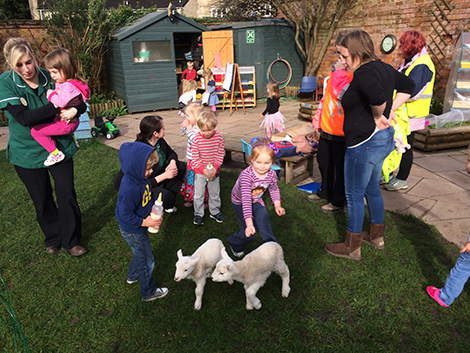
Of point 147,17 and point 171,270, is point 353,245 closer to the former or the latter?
point 171,270

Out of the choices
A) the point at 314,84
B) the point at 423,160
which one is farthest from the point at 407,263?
the point at 314,84

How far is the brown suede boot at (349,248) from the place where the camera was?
3.65 m

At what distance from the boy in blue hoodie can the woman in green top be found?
3.96 feet

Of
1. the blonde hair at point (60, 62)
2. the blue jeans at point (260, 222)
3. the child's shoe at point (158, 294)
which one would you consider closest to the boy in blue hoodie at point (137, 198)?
the child's shoe at point (158, 294)

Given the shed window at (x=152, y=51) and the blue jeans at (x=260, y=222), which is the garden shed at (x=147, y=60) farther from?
the blue jeans at (x=260, y=222)

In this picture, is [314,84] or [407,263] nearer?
[407,263]

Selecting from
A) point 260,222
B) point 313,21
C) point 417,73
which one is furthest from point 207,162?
point 313,21

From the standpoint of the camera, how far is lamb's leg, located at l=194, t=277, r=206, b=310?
3.05 m

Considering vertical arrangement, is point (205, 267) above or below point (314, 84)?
below

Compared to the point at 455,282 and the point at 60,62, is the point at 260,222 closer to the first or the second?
the point at 455,282

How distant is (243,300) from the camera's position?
324 centimetres

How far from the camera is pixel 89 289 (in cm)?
345

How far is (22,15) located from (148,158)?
3479cm

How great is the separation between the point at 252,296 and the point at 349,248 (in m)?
1.33
